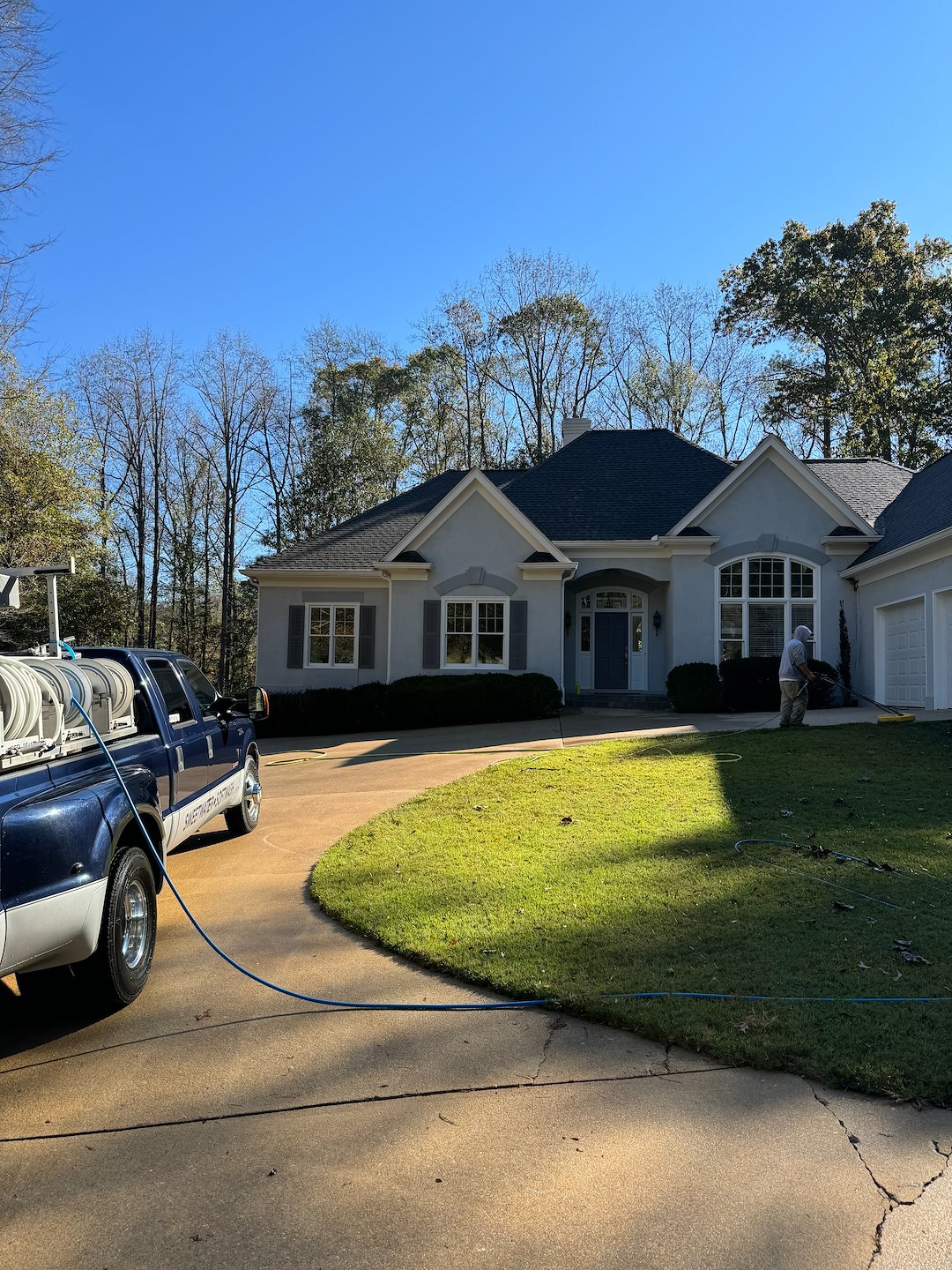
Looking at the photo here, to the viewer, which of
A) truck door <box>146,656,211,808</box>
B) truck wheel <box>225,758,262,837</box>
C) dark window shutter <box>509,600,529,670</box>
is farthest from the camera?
dark window shutter <box>509,600,529,670</box>

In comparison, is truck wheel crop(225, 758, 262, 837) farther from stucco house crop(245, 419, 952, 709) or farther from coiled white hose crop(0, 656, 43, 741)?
stucco house crop(245, 419, 952, 709)

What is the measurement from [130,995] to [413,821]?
4211 millimetres

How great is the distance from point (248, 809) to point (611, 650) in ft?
50.9

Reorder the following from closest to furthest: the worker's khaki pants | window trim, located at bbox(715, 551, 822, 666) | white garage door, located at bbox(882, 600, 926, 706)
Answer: the worker's khaki pants
white garage door, located at bbox(882, 600, 926, 706)
window trim, located at bbox(715, 551, 822, 666)

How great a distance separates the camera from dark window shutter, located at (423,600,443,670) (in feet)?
67.1

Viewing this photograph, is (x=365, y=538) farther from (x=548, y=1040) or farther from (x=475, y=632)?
(x=548, y=1040)

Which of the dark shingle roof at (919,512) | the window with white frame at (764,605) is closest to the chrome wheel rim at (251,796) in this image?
the dark shingle roof at (919,512)

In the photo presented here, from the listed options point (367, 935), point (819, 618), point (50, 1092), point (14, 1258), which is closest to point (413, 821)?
point (367, 935)

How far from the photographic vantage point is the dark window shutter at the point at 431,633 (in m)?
20.4

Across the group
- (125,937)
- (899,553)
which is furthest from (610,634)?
(125,937)

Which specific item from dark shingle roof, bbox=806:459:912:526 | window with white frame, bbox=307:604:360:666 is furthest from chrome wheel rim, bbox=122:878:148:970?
dark shingle roof, bbox=806:459:912:526

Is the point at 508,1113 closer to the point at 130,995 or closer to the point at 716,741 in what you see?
the point at 130,995

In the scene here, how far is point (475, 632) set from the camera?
2058 centimetres

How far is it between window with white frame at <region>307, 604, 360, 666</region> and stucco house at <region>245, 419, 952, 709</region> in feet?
0.12
